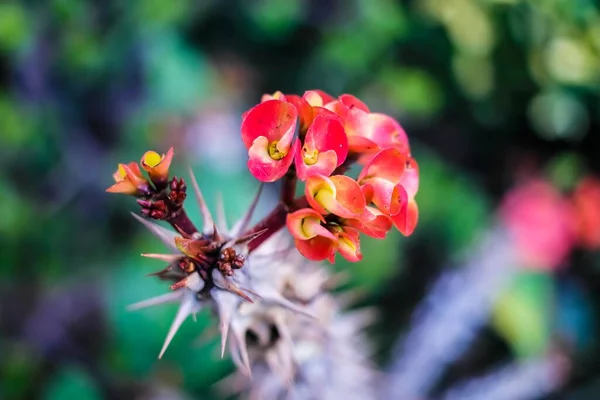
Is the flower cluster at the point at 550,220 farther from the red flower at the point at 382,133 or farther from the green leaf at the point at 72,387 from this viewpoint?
the green leaf at the point at 72,387

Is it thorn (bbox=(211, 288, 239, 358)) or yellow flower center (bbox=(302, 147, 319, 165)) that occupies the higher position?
yellow flower center (bbox=(302, 147, 319, 165))

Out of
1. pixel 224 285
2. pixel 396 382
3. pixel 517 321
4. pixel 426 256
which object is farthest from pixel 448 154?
pixel 224 285

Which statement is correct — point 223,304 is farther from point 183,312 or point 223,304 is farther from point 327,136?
point 327,136

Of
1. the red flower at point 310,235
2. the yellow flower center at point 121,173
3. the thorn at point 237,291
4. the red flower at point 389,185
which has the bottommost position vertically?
the thorn at point 237,291

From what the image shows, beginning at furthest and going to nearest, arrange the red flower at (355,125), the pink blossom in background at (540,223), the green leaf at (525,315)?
the pink blossom in background at (540,223)
the green leaf at (525,315)
the red flower at (355,125)

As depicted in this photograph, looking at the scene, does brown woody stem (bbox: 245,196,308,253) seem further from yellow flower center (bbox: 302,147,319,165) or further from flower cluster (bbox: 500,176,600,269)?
flower cluster (bbox: 500,176,600,269)

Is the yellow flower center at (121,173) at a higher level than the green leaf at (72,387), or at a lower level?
lower

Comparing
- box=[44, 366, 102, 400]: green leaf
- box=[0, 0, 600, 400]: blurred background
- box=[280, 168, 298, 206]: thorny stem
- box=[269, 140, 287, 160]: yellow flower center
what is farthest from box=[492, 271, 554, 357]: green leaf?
box=[269, 140, 287, 160]: yellow flower center

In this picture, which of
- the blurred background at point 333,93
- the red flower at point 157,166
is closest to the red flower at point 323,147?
the red flower at point 157,166

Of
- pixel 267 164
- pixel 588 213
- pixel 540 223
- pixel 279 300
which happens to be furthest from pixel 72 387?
pixel 588 213
